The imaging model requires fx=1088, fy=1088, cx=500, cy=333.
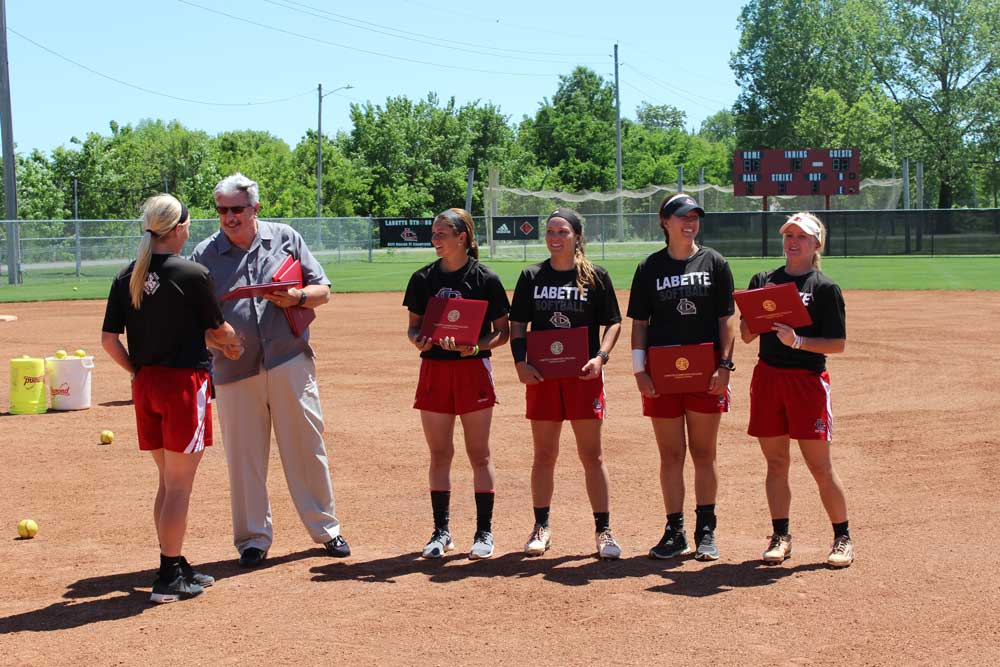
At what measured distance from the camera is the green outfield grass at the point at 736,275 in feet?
92.4

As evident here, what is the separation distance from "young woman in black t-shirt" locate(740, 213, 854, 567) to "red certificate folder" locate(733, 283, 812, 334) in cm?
5

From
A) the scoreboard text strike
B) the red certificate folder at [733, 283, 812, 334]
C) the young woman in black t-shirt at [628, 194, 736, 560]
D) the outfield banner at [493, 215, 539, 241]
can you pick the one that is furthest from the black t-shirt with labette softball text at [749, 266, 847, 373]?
the scoreboard text strike

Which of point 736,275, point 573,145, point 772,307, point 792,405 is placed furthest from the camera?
point 573,145

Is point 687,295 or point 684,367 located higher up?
point 687,295

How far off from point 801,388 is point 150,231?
11.3 feet

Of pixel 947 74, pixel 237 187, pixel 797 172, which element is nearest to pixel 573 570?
pixel 237 187

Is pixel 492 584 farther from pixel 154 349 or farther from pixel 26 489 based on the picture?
pixel 26 489

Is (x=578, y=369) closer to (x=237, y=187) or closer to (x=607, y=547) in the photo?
(x=607, y=547)

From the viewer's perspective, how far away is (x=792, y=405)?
576cm

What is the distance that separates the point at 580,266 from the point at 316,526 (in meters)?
2.10

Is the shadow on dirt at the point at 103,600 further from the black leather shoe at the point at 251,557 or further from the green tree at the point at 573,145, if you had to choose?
the green tree at the point at 573,145

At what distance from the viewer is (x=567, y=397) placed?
6008 millimetres

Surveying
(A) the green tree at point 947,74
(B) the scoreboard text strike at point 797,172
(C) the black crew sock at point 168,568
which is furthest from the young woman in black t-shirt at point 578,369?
(A) the green tree at point 947,74

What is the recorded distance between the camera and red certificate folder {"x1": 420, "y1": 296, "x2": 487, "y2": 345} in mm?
5910
